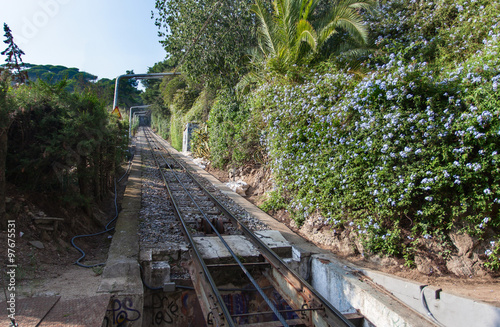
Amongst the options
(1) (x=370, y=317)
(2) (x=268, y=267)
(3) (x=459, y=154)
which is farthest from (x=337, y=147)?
(1) (x=370, y=317)

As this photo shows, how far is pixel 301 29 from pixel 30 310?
9479mm

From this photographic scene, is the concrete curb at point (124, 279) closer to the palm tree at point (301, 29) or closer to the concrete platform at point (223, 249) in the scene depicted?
the concrete platform at point (223, 249)

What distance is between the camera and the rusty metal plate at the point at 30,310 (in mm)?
3109

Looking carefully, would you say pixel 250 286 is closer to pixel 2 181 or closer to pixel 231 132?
pixel 2 181

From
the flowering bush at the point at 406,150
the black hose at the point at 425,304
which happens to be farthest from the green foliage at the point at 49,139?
the black hose at the point at 425,304

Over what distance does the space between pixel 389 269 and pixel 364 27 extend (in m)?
7.30

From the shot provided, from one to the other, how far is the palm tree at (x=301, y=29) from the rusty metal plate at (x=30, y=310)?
8.19 meters

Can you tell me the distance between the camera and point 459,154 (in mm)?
4312

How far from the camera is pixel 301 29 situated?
984cm

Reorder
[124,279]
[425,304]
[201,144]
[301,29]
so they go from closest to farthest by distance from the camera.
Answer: [425,304] < [124,279] < [301,29] < [201,144]

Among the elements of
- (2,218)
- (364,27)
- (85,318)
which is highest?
(364,27)

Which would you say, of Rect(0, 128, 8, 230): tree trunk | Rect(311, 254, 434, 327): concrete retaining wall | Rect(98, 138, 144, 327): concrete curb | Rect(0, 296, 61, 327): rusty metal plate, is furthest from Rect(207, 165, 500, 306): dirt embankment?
Rect(0, 128, 8, 230): tree trunk

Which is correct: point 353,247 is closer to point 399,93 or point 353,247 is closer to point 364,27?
point 399,93

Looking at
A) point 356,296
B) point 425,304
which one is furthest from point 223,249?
point 425,304
